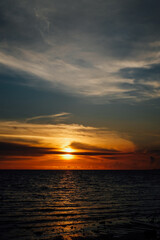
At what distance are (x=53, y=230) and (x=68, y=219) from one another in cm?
503

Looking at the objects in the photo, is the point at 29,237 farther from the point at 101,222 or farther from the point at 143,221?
the point at 143,221

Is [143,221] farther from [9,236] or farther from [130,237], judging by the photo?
[9,236]

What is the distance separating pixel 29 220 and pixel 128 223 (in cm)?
1229

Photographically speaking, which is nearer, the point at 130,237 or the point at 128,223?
the point at 130,237

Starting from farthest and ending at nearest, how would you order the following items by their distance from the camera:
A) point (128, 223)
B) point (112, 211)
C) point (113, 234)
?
1. point (112, 211)
2. point (128, 223)
3. point (113, 234)

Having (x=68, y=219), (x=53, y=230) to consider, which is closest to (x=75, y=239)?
(x=53, y=230)

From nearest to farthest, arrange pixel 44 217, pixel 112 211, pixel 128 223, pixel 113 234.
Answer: pixel 113 234, pixel 128 223, pixel 44 217, pixel 112 211

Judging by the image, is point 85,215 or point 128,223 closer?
point 128,223

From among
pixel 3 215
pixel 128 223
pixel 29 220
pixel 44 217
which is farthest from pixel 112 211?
pixel 3 215

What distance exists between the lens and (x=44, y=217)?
2934 centimetres

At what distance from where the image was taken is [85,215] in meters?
30.6

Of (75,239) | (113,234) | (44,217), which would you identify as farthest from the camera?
(44,217)

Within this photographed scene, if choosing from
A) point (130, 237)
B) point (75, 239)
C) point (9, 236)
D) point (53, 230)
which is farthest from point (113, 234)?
point (9, 236)

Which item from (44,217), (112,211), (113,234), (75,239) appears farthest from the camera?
(112,211)
